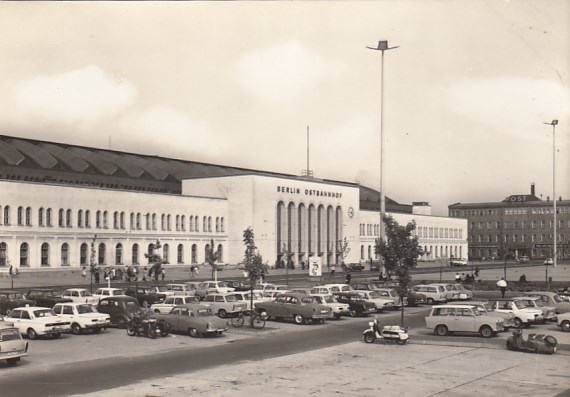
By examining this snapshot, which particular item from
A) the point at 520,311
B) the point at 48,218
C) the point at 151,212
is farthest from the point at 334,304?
the point at 151,212

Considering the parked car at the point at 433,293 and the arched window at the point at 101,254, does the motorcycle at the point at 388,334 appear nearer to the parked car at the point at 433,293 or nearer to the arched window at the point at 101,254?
the parked car at the point at 433,293

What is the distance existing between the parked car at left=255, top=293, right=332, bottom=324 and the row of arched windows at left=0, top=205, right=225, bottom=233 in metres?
43.5

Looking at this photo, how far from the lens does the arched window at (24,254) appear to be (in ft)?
235

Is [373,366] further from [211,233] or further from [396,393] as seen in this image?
[211,233]

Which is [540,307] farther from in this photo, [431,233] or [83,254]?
[431,233]

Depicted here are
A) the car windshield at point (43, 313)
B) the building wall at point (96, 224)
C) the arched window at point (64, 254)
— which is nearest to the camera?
the car windshield at point (43, 313)

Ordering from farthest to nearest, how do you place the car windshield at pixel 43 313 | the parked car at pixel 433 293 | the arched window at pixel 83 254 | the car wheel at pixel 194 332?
the arched window at pixel 83 254 → the parked car at pixel 433 293 → the car wheel at pixel 194 332 → the car windshield at pixel 43 313

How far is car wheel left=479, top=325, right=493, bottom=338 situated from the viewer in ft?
92.7

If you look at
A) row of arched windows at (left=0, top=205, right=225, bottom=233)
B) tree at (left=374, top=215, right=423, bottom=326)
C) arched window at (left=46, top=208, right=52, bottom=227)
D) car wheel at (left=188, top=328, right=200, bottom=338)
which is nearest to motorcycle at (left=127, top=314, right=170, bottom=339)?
car wheel at (left=188, top=328, right=200, bottom=338)

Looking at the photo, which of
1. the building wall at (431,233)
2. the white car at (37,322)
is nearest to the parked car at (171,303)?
the white car at (37,322)

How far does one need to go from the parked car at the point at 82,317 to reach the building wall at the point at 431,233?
3706 inches

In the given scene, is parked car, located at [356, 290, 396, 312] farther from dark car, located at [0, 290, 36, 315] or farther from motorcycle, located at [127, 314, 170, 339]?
dark car, located at [0, 290, 36, 315]

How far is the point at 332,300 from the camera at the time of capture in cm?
3659

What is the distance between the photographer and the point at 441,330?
95.8ft
